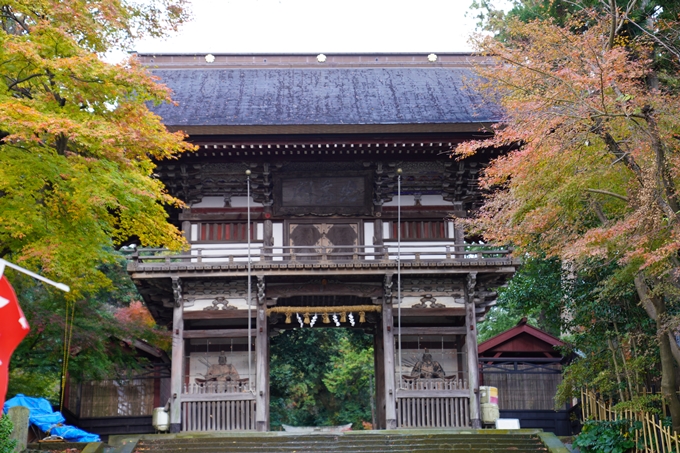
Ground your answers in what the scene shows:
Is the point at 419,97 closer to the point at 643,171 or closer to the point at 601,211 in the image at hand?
the point at 601,211

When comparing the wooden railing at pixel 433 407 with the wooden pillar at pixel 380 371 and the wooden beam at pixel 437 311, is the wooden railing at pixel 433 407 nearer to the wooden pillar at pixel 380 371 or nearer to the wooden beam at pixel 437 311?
the wooden beam at pixel 437 311

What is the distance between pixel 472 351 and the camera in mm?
18406

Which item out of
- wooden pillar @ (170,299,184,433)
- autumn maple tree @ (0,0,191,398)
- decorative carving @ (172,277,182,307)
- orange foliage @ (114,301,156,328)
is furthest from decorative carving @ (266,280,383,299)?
orange foliage @ (114,301,156,328)

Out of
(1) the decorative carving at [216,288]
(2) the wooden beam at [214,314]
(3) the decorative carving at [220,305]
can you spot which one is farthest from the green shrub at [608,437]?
(3) the decorative carving at [220,305]

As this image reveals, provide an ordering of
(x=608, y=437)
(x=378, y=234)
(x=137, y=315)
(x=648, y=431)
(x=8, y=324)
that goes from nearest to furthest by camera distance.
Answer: (x=8, y=324) < (x=648, y=431) < (x=608, y=437) < (x=378, y=234) < (x=137, y=315)

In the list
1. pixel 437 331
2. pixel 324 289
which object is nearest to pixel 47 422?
pixel 324 289

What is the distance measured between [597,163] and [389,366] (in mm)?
6872

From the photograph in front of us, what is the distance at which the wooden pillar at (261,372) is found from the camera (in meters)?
17.8

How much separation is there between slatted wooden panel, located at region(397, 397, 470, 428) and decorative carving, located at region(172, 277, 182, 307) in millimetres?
5502

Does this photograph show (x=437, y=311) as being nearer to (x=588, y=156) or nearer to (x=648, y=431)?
(x=648, y=431)

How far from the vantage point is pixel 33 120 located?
1273 centimetres

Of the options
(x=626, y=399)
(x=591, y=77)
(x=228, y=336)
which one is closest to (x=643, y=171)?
(x=591, y=77)

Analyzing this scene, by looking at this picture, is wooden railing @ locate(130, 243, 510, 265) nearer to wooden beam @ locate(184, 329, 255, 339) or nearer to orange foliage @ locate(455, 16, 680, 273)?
wooden beam @ locate(184, 329, 255, 339)

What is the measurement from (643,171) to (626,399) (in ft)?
19.9
